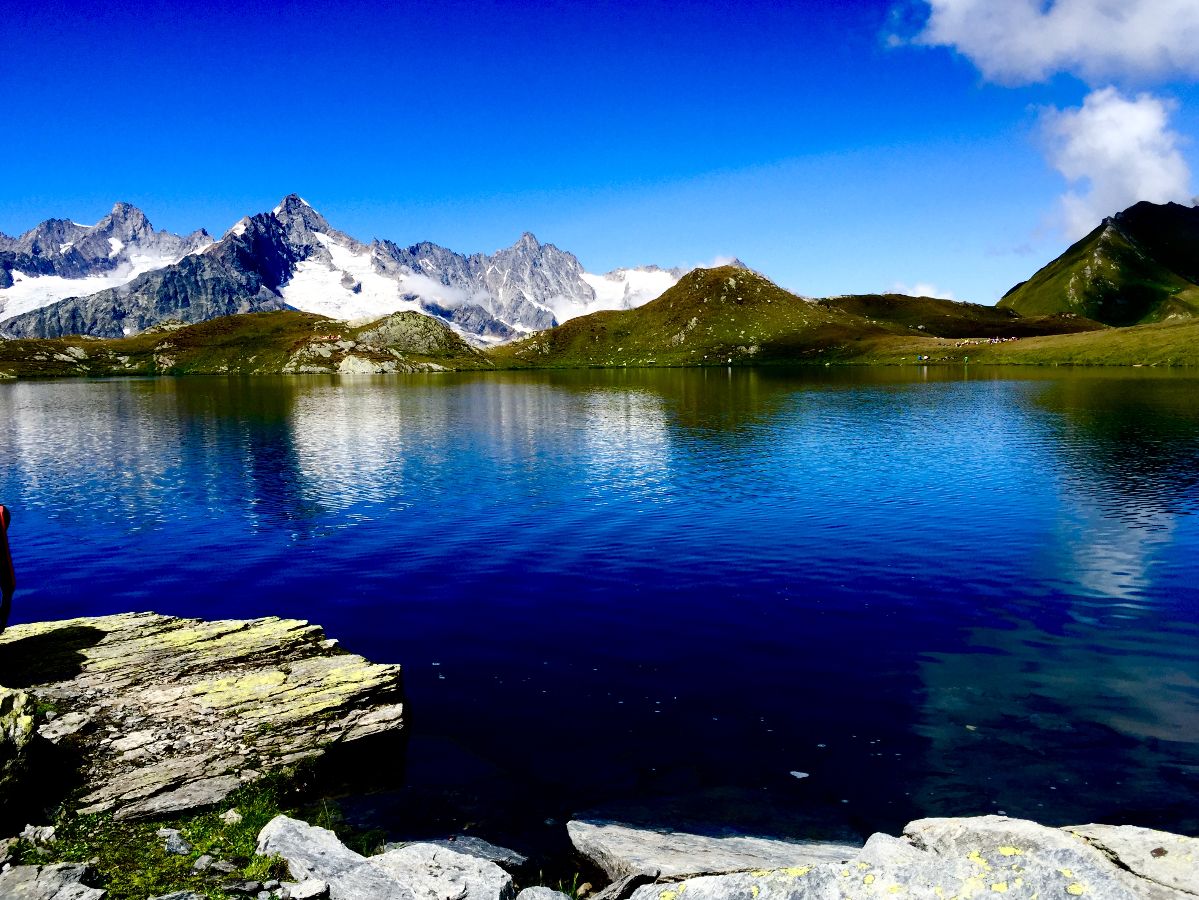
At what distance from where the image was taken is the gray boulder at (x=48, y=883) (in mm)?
12000

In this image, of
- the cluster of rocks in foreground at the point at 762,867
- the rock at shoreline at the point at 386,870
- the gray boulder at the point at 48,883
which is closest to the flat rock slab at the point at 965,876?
the cluster of rocks in foreground at the point at 762,867

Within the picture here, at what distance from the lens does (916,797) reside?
1705 centimetres

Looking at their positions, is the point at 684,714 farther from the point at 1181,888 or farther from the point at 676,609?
the point at 1181,888

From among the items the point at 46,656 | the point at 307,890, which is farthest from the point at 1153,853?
the point at 46,656

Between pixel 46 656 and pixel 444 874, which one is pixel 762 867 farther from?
pixel 46 656

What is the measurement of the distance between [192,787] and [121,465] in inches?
2562

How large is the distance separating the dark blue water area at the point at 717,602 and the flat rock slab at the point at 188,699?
2339mm

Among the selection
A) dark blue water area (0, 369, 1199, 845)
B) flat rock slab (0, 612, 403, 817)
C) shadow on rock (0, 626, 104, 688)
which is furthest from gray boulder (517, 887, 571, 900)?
shadow on rock (0, 626, 104, 688)

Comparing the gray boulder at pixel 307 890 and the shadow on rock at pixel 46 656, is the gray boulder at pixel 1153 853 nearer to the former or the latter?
the gray boulder at pixel 307 890

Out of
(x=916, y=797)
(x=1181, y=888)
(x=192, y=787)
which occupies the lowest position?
(x=916, y=797)

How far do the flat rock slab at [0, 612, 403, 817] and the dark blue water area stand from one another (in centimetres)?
234

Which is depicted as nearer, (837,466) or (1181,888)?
(1181,888)

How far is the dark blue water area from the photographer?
1788cm

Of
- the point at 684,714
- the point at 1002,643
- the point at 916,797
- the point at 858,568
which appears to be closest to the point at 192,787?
the point at 684,714
